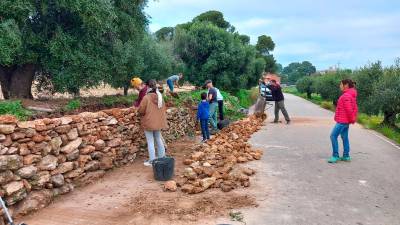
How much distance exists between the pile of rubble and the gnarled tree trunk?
447 cm

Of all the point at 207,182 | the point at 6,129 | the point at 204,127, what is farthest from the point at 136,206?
the point at 204,127

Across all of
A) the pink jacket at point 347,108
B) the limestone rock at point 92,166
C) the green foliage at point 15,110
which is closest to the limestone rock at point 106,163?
the limestone rock at point 92,166

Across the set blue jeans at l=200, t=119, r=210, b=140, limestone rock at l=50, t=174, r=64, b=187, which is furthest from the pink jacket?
limestone rock at l=50, t=174, r=64, b=187

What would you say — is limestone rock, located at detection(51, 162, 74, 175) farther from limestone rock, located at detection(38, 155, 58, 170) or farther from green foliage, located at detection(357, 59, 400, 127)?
green foliage, located at detection(357, 59, 400, 127)

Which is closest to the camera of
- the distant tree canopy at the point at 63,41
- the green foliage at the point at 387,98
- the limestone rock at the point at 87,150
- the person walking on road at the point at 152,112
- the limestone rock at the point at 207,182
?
the limestone rock at the point at 207,182

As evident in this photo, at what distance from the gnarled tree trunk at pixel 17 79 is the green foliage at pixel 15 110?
7.86ft

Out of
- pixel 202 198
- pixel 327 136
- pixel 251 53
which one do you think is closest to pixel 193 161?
pixel 202 198

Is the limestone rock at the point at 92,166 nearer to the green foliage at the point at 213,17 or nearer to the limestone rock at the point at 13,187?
the limestone rock at the point at 13,187

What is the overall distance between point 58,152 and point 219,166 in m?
3.27

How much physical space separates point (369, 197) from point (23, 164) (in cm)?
548

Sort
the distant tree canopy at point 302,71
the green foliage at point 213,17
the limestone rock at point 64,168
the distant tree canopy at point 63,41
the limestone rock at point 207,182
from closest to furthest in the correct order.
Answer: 1. the limestone rock at point 64,168
2. the limestone rock at point 207,182
3. the distant tree canopy at point 63,41
4. the green foliage at point 213,17
5. the distant tree canopy at point 302,71

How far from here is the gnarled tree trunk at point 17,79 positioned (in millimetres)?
10547

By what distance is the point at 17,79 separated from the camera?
419 inches

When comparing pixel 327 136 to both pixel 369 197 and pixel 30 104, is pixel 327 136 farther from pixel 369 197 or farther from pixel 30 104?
pixel 30 104
